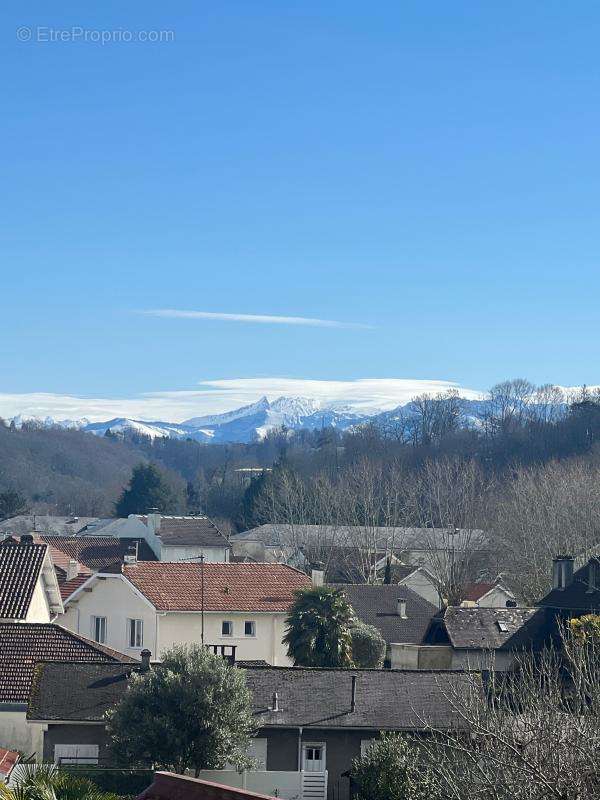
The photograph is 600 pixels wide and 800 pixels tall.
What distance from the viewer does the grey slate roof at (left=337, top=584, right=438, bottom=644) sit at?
47.3 meters

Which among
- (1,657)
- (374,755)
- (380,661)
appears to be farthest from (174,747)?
(380,661)

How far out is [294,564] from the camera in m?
74.2

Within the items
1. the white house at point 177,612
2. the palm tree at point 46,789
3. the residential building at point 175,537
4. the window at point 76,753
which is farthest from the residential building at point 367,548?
the palm tree at point 46,789

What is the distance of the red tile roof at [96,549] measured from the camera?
66.6m

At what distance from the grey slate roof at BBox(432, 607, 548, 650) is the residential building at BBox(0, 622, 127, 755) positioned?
11.1 metres

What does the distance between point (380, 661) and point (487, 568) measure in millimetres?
32638

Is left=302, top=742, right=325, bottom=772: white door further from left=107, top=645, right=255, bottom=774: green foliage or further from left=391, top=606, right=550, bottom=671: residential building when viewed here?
left=391, top=606, right=550, bottom=671: residential building

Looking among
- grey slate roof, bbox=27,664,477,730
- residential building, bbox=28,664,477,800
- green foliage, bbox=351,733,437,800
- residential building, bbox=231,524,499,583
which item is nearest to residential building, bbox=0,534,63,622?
grey slate roof, bbox=27,664,477,730

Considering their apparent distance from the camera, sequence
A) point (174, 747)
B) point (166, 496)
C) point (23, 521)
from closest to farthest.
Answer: point (174, 747) < point (23, 521) < point (166, 496)

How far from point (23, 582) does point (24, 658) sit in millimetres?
5394

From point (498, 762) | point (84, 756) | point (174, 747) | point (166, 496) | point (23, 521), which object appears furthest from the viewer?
point (166, 496)

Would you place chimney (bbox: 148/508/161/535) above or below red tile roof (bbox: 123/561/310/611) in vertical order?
above

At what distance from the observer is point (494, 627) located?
3947cm

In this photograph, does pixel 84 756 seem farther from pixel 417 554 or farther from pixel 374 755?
pixel 417 554
